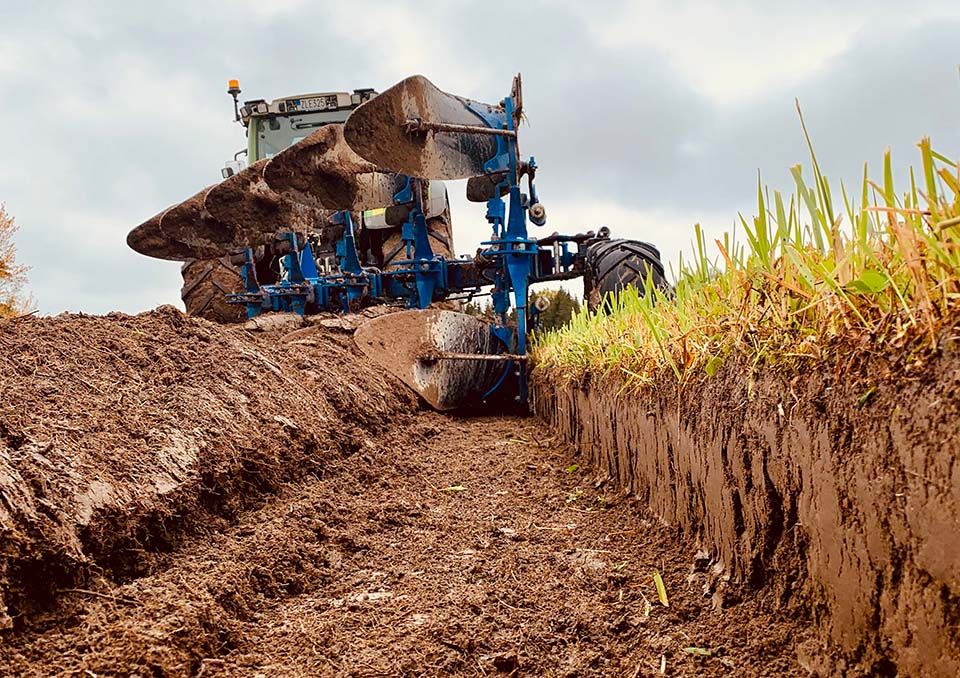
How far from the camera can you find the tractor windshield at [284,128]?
1063cm

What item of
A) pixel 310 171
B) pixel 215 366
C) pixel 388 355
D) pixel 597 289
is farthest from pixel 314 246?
pixel 215 366

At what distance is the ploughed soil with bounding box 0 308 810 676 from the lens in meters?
1.72

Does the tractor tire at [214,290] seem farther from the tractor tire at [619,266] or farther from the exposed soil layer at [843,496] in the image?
the exposed soil layer at [843,496]

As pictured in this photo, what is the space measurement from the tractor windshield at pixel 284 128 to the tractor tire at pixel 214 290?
176 cm

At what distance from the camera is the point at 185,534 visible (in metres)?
2.47

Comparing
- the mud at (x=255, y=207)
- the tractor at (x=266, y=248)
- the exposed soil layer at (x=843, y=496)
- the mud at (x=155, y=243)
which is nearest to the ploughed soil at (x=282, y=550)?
Result: the exposed soil layer at (x=843, y=496)

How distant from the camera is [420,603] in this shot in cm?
199

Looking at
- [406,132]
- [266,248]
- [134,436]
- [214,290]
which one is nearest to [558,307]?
[266,248]

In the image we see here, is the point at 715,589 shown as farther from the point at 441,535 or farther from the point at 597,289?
the point at 597,289

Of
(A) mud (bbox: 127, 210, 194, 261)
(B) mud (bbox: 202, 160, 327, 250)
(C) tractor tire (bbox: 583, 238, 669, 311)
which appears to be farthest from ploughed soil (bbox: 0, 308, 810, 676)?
(A) mud (bbox: 127, 210, 194, 261)

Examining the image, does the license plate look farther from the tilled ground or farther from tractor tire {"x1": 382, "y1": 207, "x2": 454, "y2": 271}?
the tilled ground

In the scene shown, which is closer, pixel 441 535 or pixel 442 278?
pixel 441 535

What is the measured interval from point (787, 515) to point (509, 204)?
451cm

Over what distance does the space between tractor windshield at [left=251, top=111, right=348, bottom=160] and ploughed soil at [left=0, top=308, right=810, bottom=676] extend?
Result: 736cm
